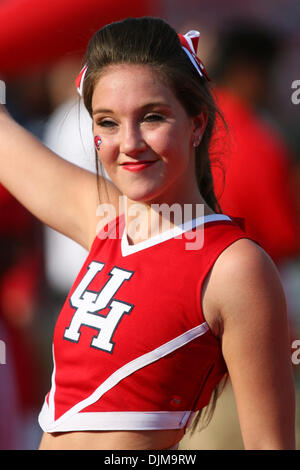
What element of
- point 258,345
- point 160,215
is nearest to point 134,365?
point 258,345

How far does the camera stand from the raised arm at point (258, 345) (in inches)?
64.3

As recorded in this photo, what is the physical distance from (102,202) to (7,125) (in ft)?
1.44

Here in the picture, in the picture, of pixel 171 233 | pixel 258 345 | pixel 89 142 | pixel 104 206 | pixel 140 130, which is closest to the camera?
pixel 258 345

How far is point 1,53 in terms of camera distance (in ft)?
10.5

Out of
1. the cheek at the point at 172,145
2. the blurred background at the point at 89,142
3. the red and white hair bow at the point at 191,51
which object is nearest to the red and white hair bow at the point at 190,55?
the red and white hair bow at the point at 191,51

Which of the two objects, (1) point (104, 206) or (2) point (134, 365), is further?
(1) point (104, 206)

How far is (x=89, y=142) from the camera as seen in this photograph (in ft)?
10.5

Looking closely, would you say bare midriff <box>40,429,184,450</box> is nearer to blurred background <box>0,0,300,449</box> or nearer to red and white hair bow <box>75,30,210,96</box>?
red and white hair bow <box>75,30,210,96</box>

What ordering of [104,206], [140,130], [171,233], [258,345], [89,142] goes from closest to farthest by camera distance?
[258,345] → [140,130] → [171,233] → [104,206] → [89,142]

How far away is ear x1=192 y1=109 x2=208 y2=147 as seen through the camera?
1876 millimetres

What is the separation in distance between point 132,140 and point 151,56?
0.23 meters

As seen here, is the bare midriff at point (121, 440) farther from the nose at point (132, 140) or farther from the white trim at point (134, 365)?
the nose at point (132, 140)

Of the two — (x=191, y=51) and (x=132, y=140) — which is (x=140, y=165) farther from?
(x=191, y=51)
